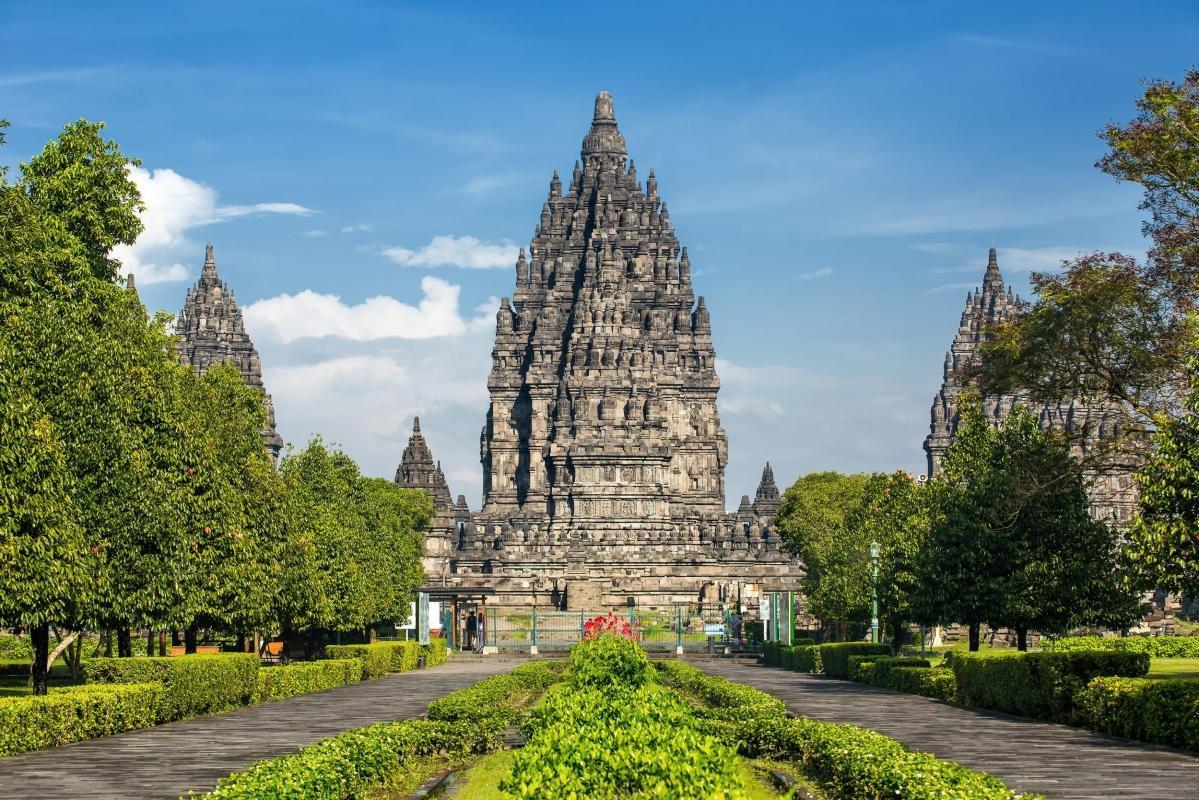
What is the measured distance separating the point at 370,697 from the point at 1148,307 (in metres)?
22.9

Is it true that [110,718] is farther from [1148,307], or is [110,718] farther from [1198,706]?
[1148,307]

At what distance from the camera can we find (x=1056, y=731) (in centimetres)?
3108

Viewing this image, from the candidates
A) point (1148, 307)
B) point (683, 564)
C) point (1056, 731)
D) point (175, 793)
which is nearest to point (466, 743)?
point (175, 793)

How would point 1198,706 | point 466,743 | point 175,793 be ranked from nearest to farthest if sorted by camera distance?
point 175,793, point 1198,706, point 466,743

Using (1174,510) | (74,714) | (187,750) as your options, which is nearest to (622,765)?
(187,750)

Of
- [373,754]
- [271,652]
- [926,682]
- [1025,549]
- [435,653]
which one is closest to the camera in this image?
[373,754]

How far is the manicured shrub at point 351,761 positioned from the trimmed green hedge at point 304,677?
1524 cm

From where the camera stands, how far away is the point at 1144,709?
28.5 metres

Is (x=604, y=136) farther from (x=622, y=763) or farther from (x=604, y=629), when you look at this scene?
(x=622, y=763)

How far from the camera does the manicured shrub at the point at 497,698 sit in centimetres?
3059

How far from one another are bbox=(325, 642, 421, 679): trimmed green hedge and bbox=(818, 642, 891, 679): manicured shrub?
637 inches

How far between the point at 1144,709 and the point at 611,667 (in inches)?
519

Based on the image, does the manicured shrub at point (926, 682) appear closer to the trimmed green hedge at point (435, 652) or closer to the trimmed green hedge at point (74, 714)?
the trimmed green hedge at point (74, 714)

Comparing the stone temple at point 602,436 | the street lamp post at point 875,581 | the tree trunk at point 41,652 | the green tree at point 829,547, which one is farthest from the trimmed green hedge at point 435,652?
the stone temple at point 602,436
